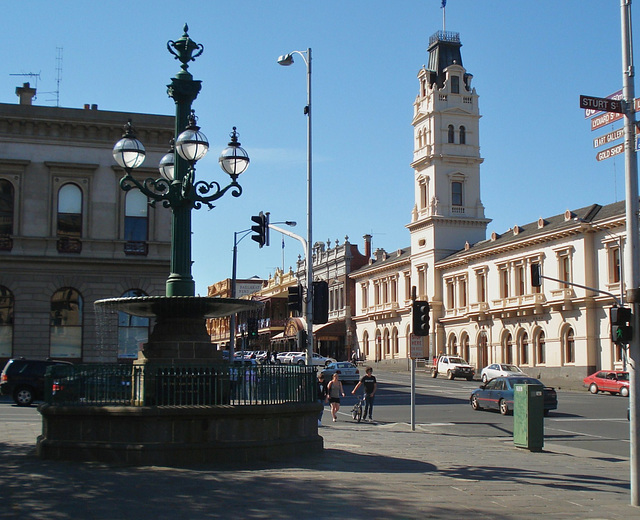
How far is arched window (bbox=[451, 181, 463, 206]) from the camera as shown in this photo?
79.4m

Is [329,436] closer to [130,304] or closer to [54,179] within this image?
[130,304]

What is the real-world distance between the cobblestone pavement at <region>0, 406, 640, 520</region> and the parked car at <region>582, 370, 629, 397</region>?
29.4 m

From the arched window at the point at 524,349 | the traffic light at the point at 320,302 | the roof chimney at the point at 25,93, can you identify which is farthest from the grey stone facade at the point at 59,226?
the arched window at the point at 524,349

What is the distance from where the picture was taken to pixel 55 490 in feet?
35.5

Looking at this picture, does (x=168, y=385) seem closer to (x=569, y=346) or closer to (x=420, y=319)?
(x=420, y=319)

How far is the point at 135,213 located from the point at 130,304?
2508 cm

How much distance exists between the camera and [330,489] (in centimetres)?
1129

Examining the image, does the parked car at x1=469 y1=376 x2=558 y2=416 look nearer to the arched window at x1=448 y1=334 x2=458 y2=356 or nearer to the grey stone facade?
the grey stone facade

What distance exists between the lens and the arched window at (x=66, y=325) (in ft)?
121

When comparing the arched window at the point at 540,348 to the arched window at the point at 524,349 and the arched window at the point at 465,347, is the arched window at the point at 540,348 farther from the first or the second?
the arched window at the point at 465,347

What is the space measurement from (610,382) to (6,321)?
3131 centimetres

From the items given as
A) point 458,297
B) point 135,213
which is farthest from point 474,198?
point 135,213

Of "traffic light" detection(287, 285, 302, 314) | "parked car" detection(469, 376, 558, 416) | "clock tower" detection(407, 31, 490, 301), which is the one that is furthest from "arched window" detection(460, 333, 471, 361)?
"traffic light" detection(287, 285, 302, 314)

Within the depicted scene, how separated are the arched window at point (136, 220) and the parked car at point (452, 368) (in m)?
30.5
